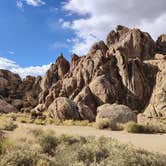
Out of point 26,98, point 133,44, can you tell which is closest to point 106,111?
point 133,44

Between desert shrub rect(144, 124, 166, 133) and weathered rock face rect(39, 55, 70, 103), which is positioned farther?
weathered rock face rect(39, 55, 70, 103)

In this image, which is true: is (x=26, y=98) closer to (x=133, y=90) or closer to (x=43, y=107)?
(x=43, y=107)

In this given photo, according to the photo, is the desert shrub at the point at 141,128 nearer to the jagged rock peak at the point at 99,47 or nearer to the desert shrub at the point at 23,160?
the desert shrub at the point at 23,160

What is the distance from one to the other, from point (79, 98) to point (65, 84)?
34.8ft

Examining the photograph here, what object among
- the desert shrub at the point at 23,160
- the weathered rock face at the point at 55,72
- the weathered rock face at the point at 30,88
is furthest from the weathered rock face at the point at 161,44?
the desert shrub at the point at 23,160

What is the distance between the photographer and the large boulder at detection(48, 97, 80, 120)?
120ft

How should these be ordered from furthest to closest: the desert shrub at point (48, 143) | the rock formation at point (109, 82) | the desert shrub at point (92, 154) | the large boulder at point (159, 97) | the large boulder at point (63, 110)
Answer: the rock formation at point (109, 82), the large boulder at point (159, 97), the large boulder at point (63, 110), the desert shrub at point (48, 143), the desert shrub at point (92, 154)

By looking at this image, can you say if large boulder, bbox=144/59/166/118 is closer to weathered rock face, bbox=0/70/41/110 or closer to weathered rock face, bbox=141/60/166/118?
weathered rock face, bbox=141/60/166/118

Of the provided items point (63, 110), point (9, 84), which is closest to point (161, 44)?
point (9, 84)

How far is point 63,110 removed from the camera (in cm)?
3684

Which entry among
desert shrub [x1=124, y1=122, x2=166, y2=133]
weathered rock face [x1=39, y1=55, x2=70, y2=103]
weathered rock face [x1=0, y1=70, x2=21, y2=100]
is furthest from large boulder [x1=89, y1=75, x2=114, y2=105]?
weathered rock face [x1=0, y1=70, x2=21, y2=100]

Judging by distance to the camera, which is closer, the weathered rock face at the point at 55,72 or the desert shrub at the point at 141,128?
the desert shrub at the point at 141,128

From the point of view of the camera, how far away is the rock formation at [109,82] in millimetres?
46356

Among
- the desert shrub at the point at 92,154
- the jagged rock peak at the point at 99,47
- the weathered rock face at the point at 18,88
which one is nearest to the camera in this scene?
the desert shrub at the point at 92,154
